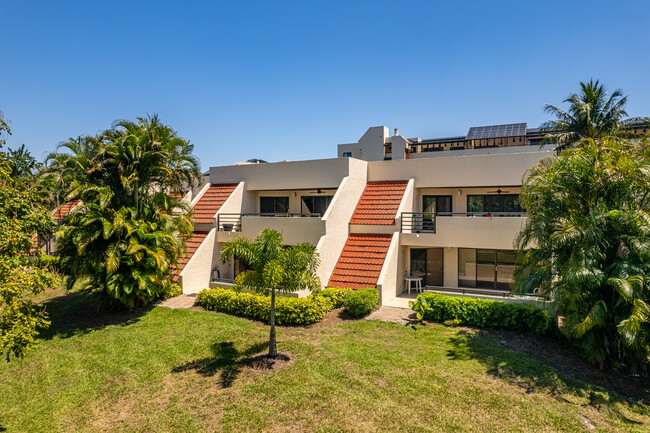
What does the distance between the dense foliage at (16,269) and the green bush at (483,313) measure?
37.4 feet

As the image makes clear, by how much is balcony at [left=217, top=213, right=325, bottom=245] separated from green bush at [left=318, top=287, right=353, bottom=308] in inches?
117

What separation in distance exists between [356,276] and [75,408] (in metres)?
11.1

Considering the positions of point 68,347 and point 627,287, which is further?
point 68,347

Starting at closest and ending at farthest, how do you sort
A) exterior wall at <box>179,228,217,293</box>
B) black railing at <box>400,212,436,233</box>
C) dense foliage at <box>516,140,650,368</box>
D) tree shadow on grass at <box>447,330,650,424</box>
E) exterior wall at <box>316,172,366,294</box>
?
tree shadow on grass at <box>447,330,650,424</box> < dense foliage at <box>516,140,650,368</box> < exterior wall at <box>316,172,366,294</box> < exterior wall at <box>179,228,217,293</box> < black railing at <box>400,212,436,233</box>

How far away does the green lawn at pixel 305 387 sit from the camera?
820 cm

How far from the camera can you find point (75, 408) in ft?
30.3

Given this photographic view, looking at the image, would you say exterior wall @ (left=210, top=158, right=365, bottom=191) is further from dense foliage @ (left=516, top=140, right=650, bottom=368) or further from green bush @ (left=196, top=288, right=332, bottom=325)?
dense foliage @ (left=516, top=140, right=650, bottom=368)

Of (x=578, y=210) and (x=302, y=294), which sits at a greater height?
(x=578, y=210)

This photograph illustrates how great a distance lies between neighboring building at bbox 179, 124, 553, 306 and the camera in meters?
17.7

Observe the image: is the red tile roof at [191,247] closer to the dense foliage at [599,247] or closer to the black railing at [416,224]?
the black railing at [416,224]

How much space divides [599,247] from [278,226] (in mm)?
13320

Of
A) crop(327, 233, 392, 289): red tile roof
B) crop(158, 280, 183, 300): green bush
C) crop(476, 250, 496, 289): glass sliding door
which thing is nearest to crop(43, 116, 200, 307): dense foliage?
crop(158, 280, 183, 300): green bush

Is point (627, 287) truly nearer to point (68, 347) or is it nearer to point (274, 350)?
point (274, 350)

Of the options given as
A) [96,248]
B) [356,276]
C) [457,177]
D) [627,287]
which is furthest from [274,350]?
[457,177]
